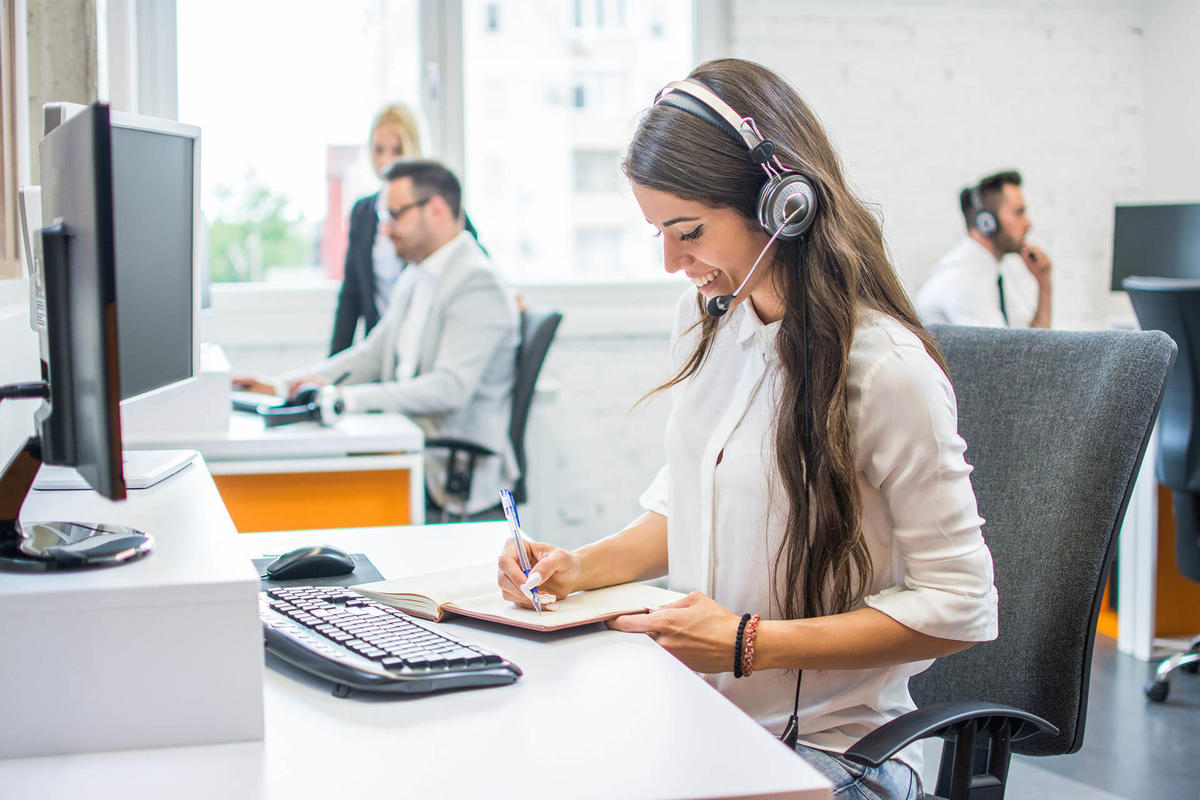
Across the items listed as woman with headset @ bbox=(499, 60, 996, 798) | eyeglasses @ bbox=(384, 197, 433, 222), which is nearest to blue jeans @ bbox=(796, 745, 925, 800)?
woman with headset @ bbox=(499, 60, 996, 798)

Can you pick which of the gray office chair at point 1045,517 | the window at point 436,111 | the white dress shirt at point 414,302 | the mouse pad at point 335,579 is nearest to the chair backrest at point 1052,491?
the gray office chair at point 1045,517

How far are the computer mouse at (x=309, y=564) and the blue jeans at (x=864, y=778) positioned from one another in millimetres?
561

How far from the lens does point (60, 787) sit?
2.46 feet

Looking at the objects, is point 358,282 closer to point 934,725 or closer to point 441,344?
point 441,344

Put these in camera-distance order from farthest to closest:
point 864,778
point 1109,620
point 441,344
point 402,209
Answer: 1. point 1109,620
2. point 402,209
3. point 441,344
4. point 864,778

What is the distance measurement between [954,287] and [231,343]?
8.34 feet

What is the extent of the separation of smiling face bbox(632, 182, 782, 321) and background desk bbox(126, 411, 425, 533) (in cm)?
126

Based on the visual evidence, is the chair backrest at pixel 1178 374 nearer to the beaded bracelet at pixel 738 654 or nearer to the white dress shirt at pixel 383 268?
the beaded bracelet at pixel 738 654

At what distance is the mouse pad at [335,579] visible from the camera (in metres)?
1.27

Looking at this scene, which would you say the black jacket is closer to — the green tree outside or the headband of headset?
the green tree outside

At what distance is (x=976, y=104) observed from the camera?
4.50 m

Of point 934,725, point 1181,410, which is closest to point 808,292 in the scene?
point 934,725

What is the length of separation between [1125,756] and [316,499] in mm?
1789

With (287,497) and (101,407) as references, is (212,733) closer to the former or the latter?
(101,407)
